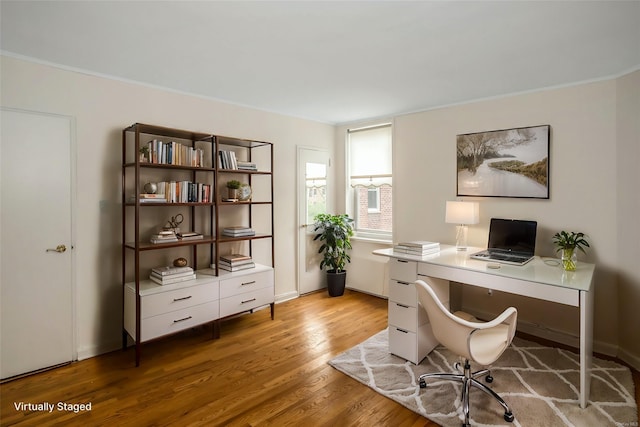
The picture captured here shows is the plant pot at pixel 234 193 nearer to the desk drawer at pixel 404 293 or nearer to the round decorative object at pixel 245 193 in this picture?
the round decorative object at pixel 245 193

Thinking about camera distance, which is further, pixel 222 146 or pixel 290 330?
pixel 222 146

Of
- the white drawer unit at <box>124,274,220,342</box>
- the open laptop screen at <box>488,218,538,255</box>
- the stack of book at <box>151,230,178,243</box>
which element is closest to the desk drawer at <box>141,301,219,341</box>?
the white drawer unit at <box>124,274,220,342</box>

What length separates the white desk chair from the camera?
2021mm

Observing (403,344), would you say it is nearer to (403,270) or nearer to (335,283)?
(403,270)

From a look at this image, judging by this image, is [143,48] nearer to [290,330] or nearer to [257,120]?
[257,120]

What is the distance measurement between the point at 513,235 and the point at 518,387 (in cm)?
137

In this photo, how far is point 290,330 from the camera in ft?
11.5

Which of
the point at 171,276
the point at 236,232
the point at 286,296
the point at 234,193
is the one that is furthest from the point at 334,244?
the point at 171,276

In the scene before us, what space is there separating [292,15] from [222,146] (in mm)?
2105

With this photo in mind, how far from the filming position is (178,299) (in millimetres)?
2979

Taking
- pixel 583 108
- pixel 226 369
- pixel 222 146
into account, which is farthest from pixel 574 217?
pixel 222 146

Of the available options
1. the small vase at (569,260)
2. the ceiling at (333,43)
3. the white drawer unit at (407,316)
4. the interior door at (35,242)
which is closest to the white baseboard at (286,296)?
the white drawer unit at (407,316)

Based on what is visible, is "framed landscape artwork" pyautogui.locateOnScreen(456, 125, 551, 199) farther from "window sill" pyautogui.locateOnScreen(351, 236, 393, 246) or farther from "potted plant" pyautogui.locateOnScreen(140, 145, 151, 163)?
"potted plant" pyautogui.locateOnScreen(140, 145, 151, 163)

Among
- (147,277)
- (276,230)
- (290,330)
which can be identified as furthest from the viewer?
(276,230)
